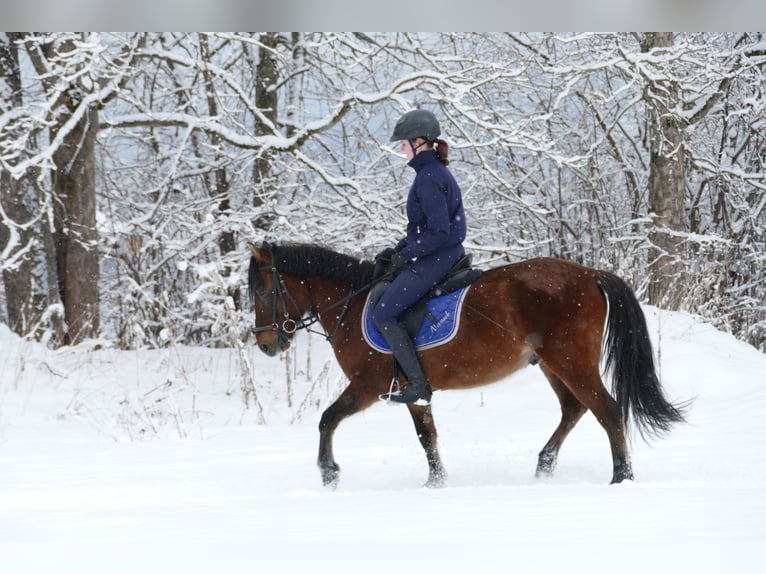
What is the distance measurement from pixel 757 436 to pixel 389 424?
328 centimetres

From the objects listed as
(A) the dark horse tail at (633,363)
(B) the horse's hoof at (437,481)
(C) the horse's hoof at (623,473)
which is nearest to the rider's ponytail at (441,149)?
(A) the dark horse tail at (633,363)

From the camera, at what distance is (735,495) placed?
154 inches

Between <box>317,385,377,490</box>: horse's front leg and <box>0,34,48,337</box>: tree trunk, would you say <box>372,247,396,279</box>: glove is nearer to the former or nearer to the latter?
<box>317,385,377,490</box>: horse's front leg

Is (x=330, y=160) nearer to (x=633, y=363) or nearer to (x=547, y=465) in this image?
(x=547, y=465)

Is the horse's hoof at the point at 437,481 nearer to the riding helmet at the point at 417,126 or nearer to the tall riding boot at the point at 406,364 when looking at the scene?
the tall riding boot at the point at 406,364

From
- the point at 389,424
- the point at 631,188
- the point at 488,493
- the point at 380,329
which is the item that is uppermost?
the point at 631,188

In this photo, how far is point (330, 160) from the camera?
13562 millimetres

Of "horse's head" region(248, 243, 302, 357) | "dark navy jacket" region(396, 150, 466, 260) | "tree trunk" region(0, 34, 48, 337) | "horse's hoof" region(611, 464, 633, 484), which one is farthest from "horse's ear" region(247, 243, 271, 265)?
"tree trunk" region(0, 34, 48, 337)

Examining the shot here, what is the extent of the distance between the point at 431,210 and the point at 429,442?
1.55 metres

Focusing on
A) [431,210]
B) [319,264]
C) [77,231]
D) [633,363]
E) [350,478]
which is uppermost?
[431,210]

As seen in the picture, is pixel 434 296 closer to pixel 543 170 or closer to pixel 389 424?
pixel 389 424

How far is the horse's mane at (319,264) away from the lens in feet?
18.2

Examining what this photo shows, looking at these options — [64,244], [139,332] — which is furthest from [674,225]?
[64,244]

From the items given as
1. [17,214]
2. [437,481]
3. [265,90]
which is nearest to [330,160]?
[265,90]
